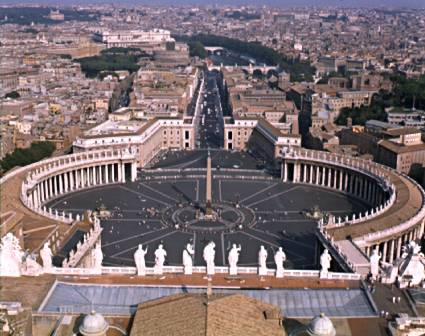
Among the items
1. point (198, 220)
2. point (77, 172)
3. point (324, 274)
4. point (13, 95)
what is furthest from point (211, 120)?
point (324, 274)

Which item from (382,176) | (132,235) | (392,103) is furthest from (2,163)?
(392,103)

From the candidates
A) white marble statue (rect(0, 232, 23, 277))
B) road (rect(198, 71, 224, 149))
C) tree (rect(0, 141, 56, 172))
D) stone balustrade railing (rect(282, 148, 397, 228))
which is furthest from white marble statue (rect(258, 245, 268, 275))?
road (rect(198, 71, 224, 149))

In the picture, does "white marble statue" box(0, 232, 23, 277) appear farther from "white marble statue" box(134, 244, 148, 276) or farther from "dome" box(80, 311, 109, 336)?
"dome" box(80, 311, 109, 336)

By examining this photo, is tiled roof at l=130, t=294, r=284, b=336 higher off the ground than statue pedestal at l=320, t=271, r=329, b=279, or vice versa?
tiled roof at l=130, t=294, r=284, b=336

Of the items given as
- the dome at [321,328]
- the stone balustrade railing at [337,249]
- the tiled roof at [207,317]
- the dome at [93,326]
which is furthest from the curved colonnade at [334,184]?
the dome at [93,326]

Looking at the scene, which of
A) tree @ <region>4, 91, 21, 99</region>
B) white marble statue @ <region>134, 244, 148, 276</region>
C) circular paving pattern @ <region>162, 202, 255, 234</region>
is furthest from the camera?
tree @ <region>4, 91, 21, 99</region>

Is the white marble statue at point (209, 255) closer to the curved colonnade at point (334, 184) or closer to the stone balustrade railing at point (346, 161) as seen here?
the curved colonnade at point (334, 184)
